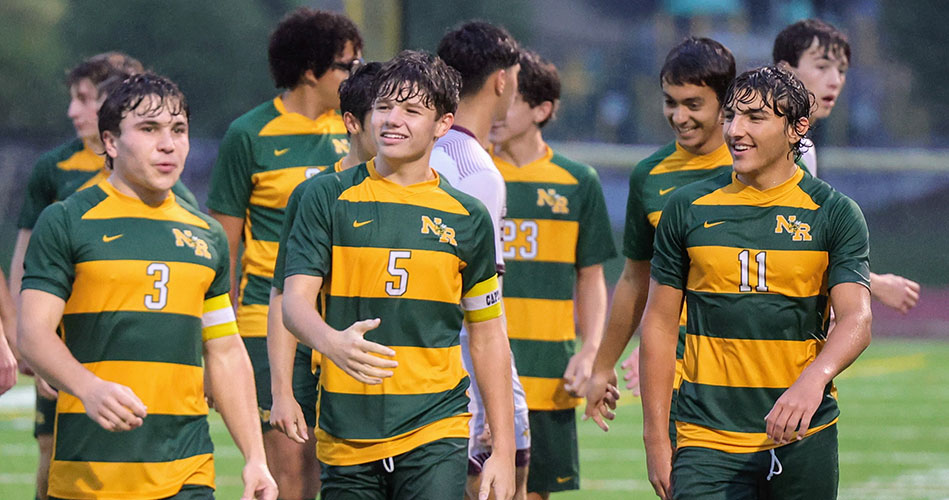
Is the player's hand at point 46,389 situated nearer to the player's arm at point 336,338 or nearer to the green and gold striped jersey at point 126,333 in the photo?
the green and gold striped jersey at point 126,333

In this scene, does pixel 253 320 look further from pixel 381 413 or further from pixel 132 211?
pixel 381 413

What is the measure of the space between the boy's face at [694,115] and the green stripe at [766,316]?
1.06 m

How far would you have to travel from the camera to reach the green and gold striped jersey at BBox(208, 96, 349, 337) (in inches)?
237

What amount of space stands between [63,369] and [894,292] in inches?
113

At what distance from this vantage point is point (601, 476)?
9.58 metres

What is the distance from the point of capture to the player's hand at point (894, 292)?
5.08 metres

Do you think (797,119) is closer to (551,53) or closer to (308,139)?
(308,139)

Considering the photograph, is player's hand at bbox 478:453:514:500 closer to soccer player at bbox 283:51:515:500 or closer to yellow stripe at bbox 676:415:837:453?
soccer player at bbox 283:51:515:500

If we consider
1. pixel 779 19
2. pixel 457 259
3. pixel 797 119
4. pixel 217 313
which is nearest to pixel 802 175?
pixel 797 119

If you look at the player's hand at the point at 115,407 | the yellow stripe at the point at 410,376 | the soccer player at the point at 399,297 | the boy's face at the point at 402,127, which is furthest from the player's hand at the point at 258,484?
the boy's face at the point at 402,127

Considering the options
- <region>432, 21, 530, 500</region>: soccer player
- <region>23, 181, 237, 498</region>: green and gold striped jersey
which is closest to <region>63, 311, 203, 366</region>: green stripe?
<region>23, 181, 237, 498</region>: green and gold striped jersey

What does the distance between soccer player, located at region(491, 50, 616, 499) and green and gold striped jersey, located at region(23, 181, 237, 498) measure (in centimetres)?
222

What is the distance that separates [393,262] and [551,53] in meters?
24.4

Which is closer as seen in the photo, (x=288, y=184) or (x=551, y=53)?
(x=288, y=184)
